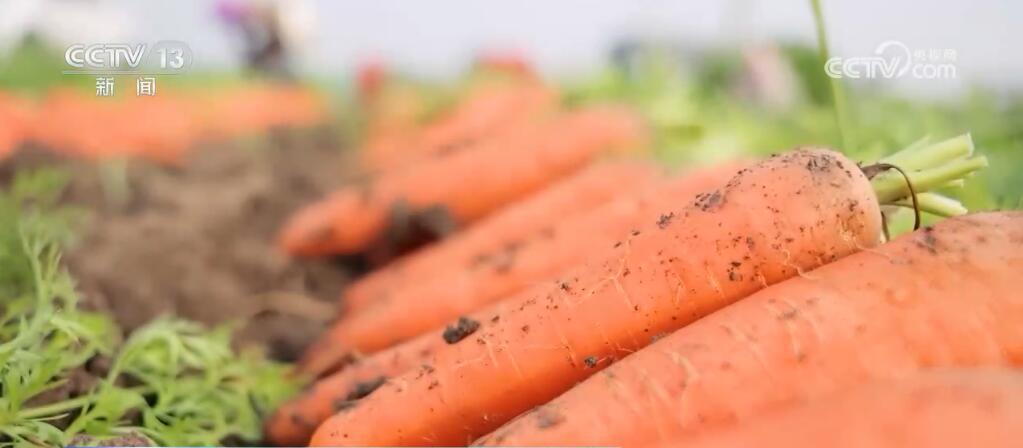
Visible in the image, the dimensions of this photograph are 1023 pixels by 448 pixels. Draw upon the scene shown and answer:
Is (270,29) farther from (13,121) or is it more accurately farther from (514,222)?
(514,222)

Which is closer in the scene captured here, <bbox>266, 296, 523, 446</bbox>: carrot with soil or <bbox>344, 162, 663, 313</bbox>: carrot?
<bbox>266, 296, 523, 446</bbox>: carrot with soil

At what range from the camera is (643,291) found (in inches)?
44.9

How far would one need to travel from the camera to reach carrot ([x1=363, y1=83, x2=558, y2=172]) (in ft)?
9.97

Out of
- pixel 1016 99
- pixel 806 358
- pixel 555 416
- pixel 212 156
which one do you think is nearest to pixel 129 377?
pixel 555 416

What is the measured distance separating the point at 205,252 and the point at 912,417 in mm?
1698

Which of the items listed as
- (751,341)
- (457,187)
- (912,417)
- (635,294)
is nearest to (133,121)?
(457,187)

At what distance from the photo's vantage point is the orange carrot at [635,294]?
3.58 feet

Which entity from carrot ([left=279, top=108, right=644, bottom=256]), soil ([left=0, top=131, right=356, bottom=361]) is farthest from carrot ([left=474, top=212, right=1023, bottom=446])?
carrot ([left=279, top=108, right=644, bottom=256])

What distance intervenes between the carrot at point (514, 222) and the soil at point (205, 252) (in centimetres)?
14

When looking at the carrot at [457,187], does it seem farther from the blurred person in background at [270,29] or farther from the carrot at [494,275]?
the blurred person in background at [270,29]

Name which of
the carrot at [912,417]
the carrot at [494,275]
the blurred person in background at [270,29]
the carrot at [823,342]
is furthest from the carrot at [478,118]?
the carrot at [912,417]

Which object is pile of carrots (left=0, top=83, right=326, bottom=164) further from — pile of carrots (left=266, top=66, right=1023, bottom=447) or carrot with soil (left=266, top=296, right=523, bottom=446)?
pile of carrots (left=266, top=66, right=1023, bottom=447)

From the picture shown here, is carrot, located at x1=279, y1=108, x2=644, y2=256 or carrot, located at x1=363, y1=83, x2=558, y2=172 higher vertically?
carrot, located at x1=363, y1=83, x2=558, y2=172

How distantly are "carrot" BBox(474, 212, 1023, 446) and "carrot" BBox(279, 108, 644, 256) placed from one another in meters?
1.27
